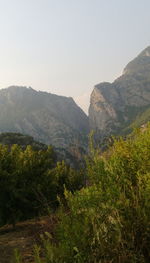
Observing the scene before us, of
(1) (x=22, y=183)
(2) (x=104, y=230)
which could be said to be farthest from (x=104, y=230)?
(1) (x=22, y=183)

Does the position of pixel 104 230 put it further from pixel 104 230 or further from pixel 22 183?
pixel 22 183

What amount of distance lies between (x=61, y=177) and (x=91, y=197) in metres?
25.3

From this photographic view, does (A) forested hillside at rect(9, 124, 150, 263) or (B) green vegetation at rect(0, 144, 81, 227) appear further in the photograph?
(B) green vegetation at rect(0, 144, 81, 227)

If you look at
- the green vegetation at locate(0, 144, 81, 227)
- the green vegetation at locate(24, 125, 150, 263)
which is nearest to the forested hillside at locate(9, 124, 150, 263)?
the green vegetation at locate(24, 125, 150, 263)

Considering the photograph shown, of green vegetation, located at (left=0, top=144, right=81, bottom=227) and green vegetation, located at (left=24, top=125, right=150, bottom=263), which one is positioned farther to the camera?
green vegetation, located at (left=0, top=144, right=81, bottom=227)

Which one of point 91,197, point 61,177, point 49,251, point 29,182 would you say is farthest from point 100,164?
point 61,177

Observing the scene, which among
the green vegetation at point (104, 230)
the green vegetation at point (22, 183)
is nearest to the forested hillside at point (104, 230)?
the green vegetation at point (104, 230)

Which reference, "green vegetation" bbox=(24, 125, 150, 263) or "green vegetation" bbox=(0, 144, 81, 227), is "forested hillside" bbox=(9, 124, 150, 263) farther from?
"green vegetation" bbox=(0, 144, 81, 227)

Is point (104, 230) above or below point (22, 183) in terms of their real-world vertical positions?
below

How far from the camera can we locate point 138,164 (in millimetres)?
5648

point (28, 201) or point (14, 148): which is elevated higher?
point (14, 148)

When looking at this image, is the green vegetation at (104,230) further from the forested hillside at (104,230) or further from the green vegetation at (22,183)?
the green vegetation at (22,183)

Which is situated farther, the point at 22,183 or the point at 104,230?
the point at 22,183

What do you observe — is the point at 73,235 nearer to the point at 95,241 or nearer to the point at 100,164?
the point at 95,241
